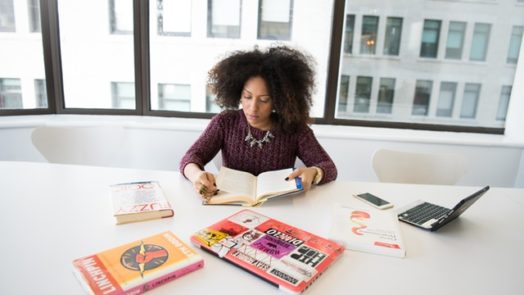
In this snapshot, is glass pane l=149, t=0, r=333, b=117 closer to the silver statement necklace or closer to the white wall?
the white wall

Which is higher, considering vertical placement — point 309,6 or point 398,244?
point 309,6

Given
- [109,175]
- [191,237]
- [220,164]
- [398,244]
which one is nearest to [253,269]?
[191,237]

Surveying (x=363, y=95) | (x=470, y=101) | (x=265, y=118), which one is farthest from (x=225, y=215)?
(x=470, y=101)

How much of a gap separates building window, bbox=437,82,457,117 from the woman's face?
1925 mm

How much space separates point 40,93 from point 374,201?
8.56 feet

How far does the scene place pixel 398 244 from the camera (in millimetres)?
913

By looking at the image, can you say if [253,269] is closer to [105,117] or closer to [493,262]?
[493,262]

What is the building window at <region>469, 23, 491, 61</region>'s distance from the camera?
2670mm

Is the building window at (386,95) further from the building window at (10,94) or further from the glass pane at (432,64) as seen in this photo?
the building window at (10,94)

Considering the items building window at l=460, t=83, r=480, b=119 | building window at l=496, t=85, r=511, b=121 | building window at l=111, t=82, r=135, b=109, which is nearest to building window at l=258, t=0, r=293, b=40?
building window at l=111, t=82, r=135, b=109

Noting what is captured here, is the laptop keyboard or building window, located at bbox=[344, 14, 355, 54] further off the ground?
building window, located at bbox=[344, 14, 355, 54]

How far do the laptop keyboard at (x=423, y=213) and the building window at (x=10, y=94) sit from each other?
278 centimetres

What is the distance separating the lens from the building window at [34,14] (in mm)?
2508

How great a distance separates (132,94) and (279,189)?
201 centimetres
